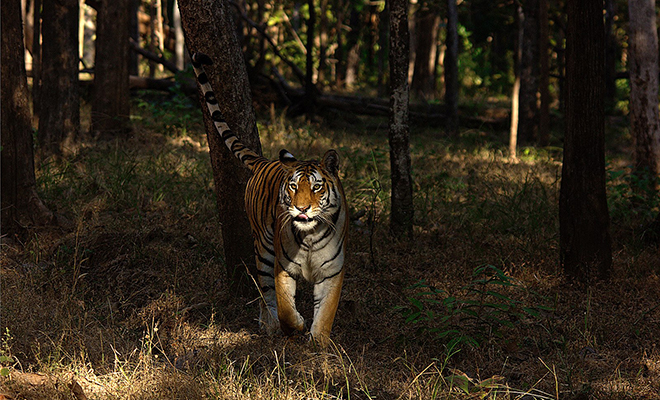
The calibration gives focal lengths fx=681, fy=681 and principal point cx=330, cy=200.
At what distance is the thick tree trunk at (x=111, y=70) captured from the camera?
381 inches

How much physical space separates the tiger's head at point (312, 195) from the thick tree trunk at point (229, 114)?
3.37 ft

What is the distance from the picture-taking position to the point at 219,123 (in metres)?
4.91

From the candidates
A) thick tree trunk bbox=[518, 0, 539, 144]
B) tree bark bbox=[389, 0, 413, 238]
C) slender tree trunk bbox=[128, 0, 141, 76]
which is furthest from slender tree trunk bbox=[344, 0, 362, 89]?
tree bark bbox=[389, 0, 413, 238]

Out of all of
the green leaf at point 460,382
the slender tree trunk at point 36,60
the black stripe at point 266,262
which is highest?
the slender tree trunk at point 36,60

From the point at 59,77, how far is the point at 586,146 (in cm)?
644

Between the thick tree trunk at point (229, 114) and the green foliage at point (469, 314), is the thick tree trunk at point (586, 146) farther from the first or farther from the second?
the thick tree trunk at point (229, 114)

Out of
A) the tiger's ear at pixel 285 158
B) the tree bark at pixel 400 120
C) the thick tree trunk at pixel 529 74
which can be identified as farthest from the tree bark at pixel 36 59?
the thick tree trunk at pixel 529 74

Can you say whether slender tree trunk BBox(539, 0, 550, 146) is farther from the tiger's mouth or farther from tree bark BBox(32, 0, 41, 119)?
the tiger's mouth

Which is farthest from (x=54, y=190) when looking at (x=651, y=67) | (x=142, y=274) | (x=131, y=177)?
(x=651, y=67)

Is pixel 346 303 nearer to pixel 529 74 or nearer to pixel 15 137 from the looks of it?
pixel 15 137

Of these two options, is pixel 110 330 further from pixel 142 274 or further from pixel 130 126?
pixel 130 126

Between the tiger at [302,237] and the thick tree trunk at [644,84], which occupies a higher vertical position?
the thick tree trunk at [644,84]

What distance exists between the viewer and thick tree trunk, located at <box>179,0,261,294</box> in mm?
4855

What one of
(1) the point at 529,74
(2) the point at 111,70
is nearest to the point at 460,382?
(2) the point at 111,70
